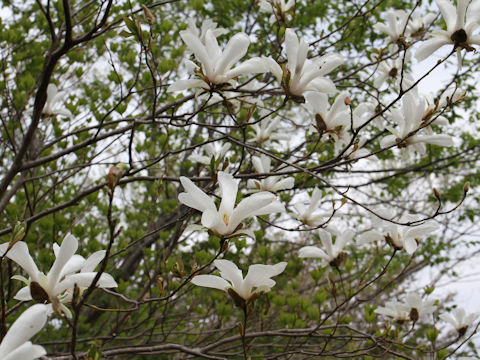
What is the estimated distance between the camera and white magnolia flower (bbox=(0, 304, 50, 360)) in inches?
25.2

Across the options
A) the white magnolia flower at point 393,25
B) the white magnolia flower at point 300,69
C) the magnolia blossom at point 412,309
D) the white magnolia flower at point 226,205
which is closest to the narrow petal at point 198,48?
the white magnolia flower at point 300,69

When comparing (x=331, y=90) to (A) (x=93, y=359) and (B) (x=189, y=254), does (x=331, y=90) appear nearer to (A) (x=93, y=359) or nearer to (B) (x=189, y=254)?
(A) (x=93, y=359)

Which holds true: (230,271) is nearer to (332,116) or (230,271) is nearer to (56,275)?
(56,275)

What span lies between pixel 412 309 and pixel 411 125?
0.94 m

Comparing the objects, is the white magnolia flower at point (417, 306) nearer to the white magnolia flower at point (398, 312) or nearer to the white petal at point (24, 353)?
the white magnolia flower at point (398, 312)

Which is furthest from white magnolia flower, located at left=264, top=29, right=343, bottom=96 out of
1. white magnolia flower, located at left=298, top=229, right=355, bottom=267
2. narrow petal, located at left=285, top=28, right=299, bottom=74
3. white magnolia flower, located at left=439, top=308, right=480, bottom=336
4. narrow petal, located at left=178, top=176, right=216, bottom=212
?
white magnolia flower, located at left=439, top=308, right=480, bottom=336

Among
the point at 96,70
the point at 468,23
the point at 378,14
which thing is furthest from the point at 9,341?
the point at 96,70

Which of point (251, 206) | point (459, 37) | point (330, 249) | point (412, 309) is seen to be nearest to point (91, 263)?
point (251, 206)

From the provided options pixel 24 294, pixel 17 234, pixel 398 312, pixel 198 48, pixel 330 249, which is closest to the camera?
pixel 17 234

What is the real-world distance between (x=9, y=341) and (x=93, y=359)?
0.18m

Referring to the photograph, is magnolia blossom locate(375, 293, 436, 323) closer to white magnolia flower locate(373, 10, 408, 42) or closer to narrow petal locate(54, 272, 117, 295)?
white magnolia flower locate(373, 10, 408, 42)

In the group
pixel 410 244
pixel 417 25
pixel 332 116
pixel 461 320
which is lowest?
pixel 461 320

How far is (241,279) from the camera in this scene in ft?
3.31

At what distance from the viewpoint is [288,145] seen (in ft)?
12.2
